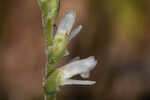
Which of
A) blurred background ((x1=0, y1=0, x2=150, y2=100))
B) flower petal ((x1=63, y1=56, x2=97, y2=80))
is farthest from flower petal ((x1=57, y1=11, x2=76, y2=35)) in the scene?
blurred background ((x1=0, y1=0, x2=150, y2=100))

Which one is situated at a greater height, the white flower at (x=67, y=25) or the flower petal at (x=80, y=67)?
the white flower at (x=67, y=25)

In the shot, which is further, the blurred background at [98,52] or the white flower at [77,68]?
the blurred background at [98,52]

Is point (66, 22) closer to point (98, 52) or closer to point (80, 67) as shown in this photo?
point (80, 67)

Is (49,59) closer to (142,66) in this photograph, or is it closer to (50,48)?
(50,48)

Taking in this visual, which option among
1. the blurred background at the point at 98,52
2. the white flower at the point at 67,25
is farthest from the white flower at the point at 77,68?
the blurred background at the point at 98,52

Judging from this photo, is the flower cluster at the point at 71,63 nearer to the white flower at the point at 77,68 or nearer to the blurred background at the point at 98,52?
the white flower at the point at 77,68

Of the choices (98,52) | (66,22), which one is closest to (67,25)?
(66,22)

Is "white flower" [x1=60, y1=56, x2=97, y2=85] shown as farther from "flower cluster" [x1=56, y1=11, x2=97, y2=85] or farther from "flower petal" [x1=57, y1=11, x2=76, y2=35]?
"flower petal" [x1=57, y1=11, x2=76, y2=35]

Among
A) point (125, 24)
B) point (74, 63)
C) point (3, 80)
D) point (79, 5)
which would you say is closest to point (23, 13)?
point (79, 5)
